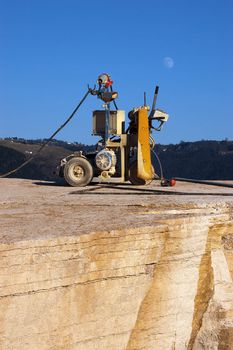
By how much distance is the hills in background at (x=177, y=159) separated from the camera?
1287 inches

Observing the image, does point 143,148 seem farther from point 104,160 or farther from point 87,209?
point 87,209

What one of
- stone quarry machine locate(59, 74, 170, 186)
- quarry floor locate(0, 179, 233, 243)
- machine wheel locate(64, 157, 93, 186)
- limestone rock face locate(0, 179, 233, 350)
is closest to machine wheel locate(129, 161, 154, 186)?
stone quarry machine locate(59, 74, 170, 186)

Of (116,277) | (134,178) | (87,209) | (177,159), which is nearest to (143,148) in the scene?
(134,178)

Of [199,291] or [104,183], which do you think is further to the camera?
[104,183]

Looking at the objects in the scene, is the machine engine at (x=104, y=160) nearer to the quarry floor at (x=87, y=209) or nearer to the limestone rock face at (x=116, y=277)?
the quarry floor at (x=87, y=209)

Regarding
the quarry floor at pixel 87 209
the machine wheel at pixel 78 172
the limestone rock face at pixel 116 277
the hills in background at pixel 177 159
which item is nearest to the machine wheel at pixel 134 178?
the machine wheel at pixel 78 172

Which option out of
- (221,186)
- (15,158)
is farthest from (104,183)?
(15,158)

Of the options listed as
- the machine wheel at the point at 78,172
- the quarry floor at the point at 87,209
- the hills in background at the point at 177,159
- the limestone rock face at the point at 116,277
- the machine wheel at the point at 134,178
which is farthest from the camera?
the hills in background at the point at 177,159

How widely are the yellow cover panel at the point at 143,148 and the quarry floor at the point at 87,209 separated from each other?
3.26 feet

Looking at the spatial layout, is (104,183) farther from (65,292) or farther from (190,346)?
(65,292)

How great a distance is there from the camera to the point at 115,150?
10523mm

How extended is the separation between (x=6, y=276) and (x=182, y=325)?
2118 mm

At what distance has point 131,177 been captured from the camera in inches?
404

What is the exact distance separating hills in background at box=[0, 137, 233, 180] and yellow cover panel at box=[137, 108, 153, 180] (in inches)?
769
